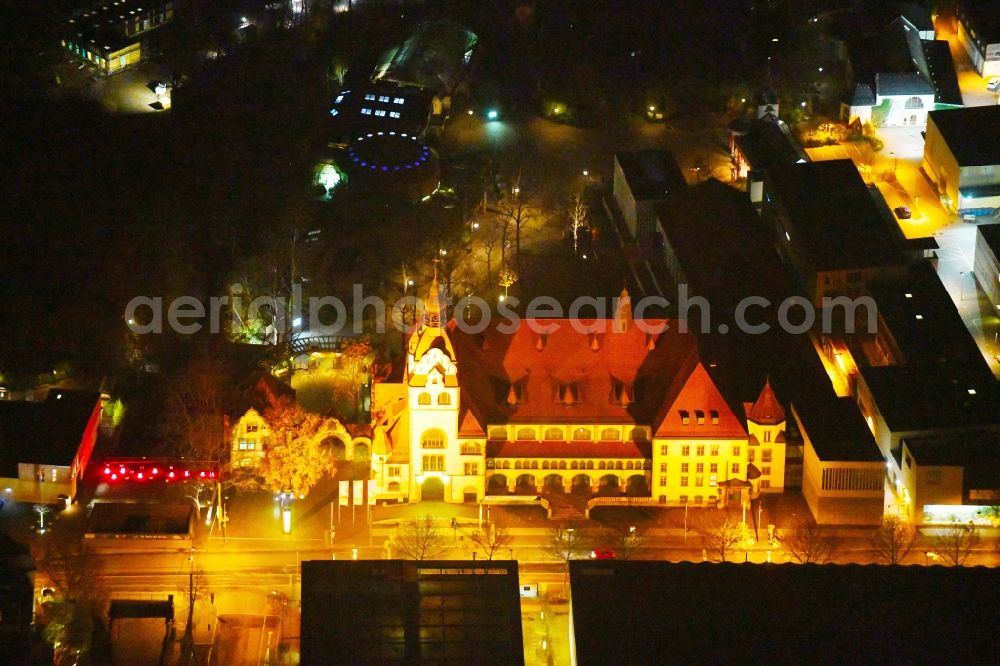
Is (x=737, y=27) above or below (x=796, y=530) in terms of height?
above

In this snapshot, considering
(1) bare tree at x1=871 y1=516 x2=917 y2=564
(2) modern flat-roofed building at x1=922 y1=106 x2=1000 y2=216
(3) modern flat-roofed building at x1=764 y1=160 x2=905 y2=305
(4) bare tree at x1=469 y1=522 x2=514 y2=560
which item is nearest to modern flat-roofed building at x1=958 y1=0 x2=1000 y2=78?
(2) modern flat-roofed building at x1=922 y1=106 x2=1000 y2=216

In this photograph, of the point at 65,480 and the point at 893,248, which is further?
the point at 893,248

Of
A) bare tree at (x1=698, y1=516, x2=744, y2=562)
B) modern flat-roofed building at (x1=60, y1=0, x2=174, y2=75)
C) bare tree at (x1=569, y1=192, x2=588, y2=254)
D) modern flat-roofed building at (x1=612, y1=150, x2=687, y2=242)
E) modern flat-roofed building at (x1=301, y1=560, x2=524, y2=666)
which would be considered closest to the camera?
modern flat-roofed building at (x1=301, y1=560, x2=524, y2=666)

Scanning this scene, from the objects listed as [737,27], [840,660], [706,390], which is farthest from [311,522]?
Result: [737,27]

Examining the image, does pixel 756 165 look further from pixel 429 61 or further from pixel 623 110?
pixel 429 61

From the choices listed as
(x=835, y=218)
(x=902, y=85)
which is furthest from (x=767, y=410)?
(x=902, y=85)

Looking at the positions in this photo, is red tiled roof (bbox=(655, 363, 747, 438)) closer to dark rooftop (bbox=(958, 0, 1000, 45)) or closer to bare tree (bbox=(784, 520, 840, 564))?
bare tree (bbox=(784, 520, 840, 564))

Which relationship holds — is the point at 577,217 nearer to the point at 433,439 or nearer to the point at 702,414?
the point at 702,414
